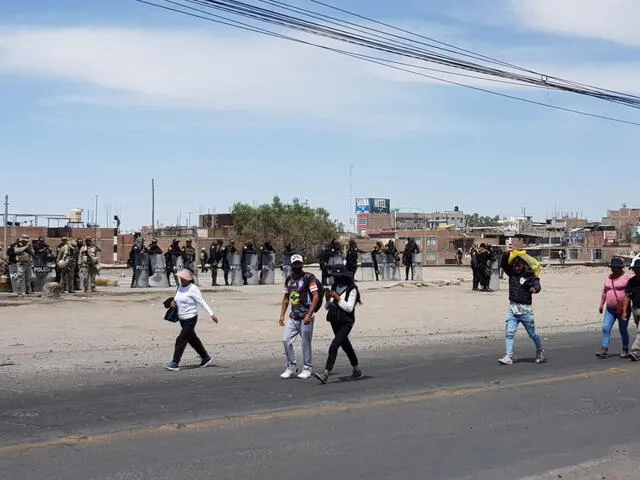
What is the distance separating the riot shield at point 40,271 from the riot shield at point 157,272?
4627 millimetres

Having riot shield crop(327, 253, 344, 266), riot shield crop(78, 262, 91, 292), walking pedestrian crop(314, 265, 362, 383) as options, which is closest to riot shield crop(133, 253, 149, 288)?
riot shield crop(78, 262, 91, 292)

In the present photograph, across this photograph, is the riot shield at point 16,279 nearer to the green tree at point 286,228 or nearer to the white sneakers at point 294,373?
the white sneakers at point 294,373

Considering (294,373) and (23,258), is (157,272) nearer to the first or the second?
(23,258)

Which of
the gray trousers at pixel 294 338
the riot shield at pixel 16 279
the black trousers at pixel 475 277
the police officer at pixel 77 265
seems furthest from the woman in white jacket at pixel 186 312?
the black trousers at pixel 475 277

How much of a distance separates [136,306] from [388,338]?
8.55 meters

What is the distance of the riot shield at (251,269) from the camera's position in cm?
3291

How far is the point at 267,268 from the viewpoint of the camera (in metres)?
33.4

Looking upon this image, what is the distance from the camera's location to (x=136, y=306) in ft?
77.7

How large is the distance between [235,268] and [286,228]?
138 feet

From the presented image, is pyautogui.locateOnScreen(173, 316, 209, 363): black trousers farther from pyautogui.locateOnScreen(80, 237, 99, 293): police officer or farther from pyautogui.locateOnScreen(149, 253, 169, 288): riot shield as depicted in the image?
pyautogui.locateOnScreen(149, 253, 169, 288): riot shield

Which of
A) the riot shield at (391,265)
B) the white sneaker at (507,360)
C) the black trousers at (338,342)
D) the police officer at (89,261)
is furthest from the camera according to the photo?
the riot shield at (391,265)

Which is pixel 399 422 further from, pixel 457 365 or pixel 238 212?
pixel 238 212

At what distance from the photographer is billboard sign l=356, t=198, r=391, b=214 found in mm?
158500

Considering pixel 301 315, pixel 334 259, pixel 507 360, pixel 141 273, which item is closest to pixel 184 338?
pixel 301 315
